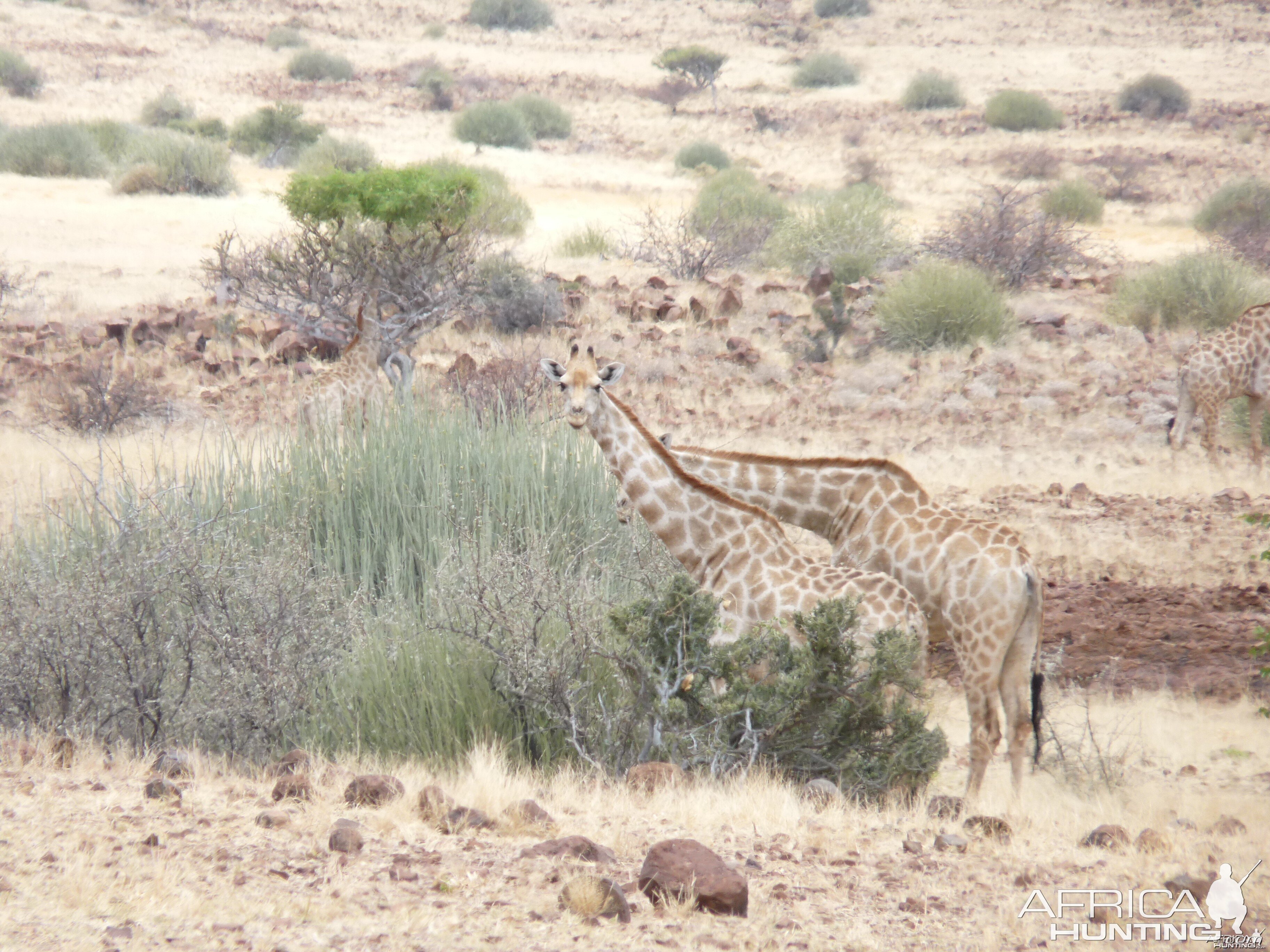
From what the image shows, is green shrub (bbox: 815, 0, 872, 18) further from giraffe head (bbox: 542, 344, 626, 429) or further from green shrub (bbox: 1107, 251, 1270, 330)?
giraffe head (bbox: 542, 344, 626, 429)

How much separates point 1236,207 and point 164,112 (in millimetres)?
34264

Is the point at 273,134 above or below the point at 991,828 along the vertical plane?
above

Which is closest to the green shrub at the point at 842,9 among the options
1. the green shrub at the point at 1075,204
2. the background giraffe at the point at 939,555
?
the green shrub at the point at 1075,204

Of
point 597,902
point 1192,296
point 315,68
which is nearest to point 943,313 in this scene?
point 1192,296

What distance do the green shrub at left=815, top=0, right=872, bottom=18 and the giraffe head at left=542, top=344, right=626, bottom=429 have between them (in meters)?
67.8

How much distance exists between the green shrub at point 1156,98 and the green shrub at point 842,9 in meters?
22.3

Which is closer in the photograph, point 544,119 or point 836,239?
point 836,239

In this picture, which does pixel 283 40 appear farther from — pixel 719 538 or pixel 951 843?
pixel 951 843

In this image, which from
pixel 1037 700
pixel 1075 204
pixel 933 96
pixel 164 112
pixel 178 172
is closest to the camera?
pixel 1037 700

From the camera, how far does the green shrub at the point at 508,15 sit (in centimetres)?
6762

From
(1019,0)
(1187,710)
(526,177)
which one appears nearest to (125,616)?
(1187,710)

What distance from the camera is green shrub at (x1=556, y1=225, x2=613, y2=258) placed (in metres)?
24.9

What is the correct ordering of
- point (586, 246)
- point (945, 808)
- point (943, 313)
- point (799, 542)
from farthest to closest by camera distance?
1. point (586, 246)
2. point (943, 313)
3. point (799, 542)
4. point (945, 808)

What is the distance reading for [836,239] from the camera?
22.8 meters
